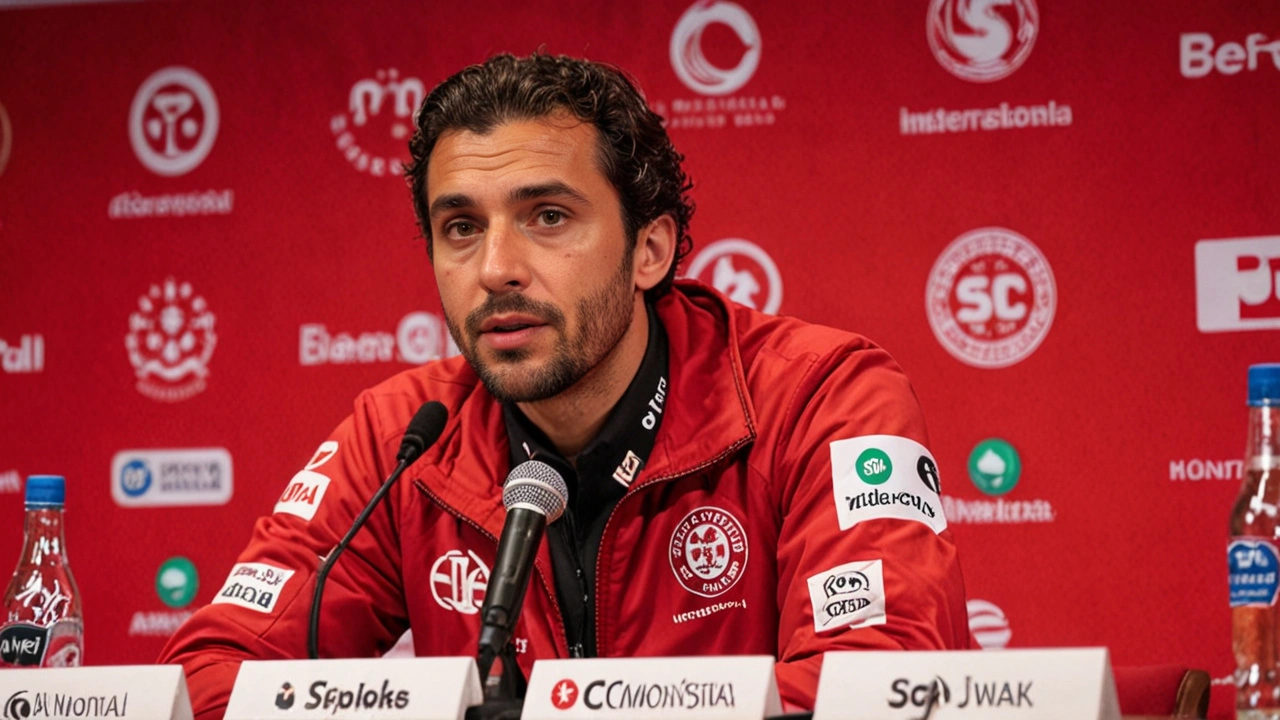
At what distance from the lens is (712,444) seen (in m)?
1.75

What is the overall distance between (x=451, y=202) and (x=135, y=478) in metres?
1.88

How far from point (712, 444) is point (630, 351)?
22 centimetres

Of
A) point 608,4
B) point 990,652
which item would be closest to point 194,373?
point 608,4

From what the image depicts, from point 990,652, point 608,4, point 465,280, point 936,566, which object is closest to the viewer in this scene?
point 990,652

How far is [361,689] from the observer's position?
3.67ft

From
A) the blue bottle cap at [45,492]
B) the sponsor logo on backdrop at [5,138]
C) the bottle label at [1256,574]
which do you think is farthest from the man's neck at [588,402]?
the sponsor logo on backdrop at [5,138]

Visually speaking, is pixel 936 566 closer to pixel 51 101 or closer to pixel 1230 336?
pixel 1230 336

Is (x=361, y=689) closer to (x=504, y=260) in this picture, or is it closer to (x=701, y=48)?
(x=504, y=260)

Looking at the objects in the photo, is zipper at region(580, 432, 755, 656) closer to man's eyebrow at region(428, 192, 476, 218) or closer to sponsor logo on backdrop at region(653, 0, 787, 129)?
man's eyebrow at region(428, 192, 476, 218)

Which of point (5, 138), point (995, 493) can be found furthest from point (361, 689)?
point (5, 138)

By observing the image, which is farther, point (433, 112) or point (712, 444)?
point (433, 112)

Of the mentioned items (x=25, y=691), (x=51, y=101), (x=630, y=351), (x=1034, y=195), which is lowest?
(x=25, y=691)

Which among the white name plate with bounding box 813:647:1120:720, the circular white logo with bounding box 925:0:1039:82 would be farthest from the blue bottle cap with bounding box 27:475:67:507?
the circular white logo with bounding box 925:0:1039:82

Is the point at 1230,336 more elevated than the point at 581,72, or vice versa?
the point at 581,72
